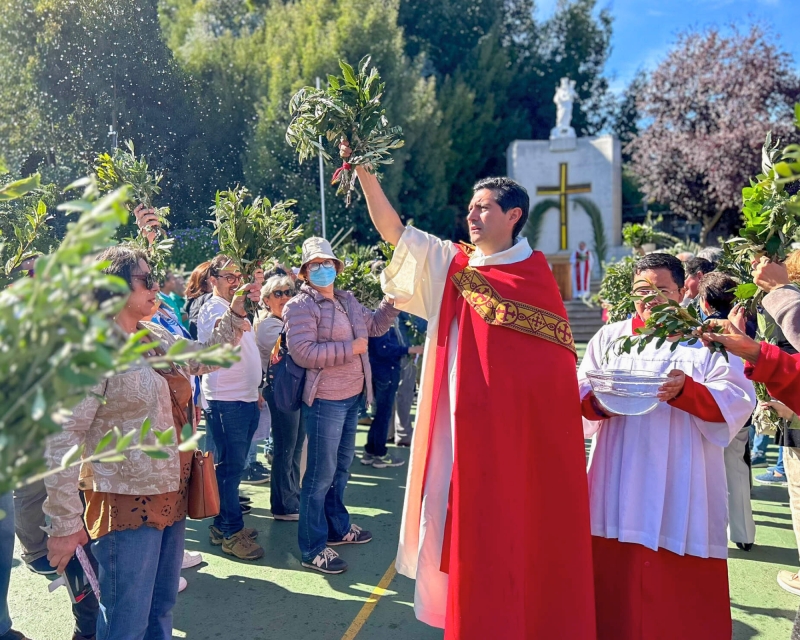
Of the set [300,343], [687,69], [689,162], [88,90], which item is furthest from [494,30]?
[300,343]

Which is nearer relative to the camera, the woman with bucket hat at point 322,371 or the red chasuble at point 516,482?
the red chasuble at point 516,482

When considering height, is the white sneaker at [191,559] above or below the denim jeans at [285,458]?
below

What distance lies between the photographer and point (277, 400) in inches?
182

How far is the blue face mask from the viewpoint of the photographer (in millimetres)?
4527

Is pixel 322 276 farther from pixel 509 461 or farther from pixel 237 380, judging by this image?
pixel 509 461

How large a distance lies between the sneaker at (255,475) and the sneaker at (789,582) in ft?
14.7

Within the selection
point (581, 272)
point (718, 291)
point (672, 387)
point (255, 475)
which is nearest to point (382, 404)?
point (255, 475)

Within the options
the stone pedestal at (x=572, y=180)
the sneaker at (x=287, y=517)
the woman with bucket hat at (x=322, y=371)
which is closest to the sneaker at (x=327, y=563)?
the woman with bucket hat at (x=322, y=371)

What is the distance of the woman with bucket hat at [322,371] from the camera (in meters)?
4.43

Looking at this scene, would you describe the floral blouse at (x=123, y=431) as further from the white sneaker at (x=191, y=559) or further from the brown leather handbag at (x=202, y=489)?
the white sneaker at (x=191, y=559)

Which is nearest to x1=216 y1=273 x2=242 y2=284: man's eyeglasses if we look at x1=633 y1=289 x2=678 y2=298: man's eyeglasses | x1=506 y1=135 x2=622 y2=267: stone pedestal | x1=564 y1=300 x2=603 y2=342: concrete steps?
x1=633 y1=289 x2=678 y2=298: man's eyeglasses

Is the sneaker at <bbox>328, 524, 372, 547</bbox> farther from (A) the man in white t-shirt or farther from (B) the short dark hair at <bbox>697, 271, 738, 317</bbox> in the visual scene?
(B) the short dark hair at <bbox>697, 271, 738, 317</bbox>

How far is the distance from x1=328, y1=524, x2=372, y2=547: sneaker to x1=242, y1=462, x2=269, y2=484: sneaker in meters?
1.92

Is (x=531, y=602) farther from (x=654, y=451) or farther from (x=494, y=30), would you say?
(x=494, y=30)
